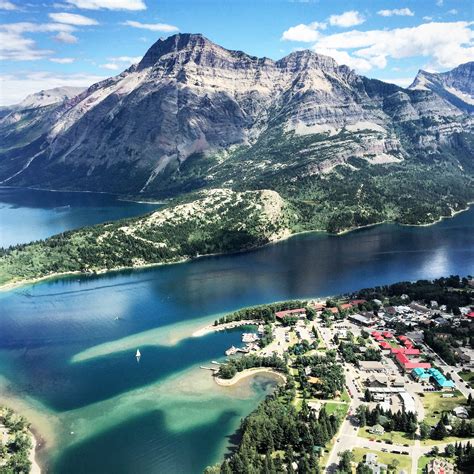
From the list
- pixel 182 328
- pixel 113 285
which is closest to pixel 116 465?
pixel 182 328

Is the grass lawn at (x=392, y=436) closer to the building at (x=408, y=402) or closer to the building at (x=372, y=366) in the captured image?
the building at (x=408, y=402)

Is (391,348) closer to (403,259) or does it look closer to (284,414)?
(284,414)

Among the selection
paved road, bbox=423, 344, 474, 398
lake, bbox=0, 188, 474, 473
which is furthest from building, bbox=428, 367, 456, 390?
lake, bbox=0, 188, 474, 473

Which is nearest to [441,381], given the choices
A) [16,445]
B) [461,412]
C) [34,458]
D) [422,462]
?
[461,412]

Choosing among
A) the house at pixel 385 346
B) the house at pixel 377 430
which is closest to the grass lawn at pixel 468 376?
the house at pixel 385 346

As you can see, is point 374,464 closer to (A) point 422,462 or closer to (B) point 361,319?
(A) point 422,462
